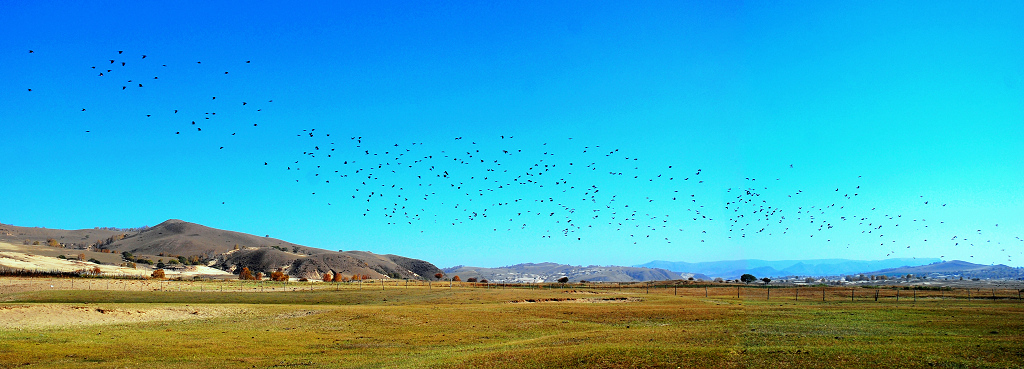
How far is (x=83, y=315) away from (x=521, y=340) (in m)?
35.3

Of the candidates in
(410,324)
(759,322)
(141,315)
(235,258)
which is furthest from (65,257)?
(759,322)

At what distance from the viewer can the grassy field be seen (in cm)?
2398

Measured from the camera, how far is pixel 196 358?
27.6 metres

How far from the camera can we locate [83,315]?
4544 centimetres

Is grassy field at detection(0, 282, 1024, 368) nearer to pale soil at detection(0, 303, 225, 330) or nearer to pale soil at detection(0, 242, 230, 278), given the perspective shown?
pale soil at detection(0, 303, 225, 330)

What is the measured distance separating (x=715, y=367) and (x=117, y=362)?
25312 mm

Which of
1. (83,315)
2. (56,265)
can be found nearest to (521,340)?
(83,315)

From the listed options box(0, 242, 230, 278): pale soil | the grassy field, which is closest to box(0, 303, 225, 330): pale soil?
the grassy field

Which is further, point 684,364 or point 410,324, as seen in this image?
point 410,324

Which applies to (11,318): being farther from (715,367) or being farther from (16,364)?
(715,367)

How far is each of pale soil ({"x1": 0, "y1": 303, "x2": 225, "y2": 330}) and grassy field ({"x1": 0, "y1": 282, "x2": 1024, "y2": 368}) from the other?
1.76 ft

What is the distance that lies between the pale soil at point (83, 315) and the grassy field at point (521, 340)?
0.54 metres

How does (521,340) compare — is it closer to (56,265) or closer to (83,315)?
(83,315)

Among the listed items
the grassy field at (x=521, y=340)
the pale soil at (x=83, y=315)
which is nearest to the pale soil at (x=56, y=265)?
the pale soil at (x=83, y=315)
